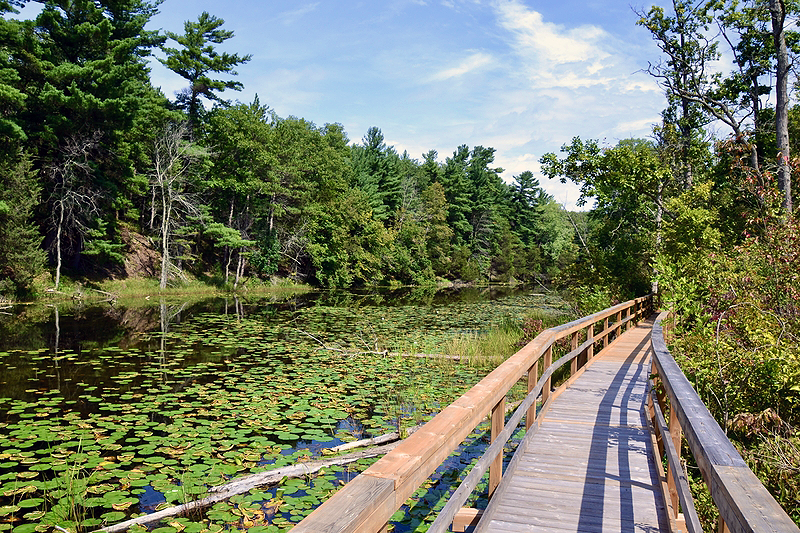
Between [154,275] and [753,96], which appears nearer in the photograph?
[753,96]

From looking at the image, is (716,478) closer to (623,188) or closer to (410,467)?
(410,467)

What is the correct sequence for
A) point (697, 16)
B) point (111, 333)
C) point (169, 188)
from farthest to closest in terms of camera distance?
point (169, 188) → point (697, 16) → point (111, 333)

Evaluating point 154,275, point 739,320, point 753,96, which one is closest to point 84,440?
point 739,320

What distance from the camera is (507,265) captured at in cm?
6034

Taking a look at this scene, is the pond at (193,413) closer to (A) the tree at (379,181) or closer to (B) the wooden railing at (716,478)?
(B) the wooden railing at (716,478)

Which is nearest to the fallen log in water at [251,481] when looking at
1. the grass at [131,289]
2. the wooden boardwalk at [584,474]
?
the wooden boardwalk at [584,474]

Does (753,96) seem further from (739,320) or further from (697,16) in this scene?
(739,320)

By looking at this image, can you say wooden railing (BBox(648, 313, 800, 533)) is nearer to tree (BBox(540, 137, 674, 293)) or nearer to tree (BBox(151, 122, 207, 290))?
tree (BBox(540, 137, 674, 293))

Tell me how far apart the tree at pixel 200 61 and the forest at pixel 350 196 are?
0.13 meters

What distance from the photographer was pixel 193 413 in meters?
7.68

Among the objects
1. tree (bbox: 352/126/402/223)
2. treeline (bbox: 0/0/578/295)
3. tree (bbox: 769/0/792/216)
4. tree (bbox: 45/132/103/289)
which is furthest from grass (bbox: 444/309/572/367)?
tree (bbox: 352/126/402/223)

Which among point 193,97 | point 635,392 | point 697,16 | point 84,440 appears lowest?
point 84,440

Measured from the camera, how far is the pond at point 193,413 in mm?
4957

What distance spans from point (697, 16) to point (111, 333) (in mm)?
21388
